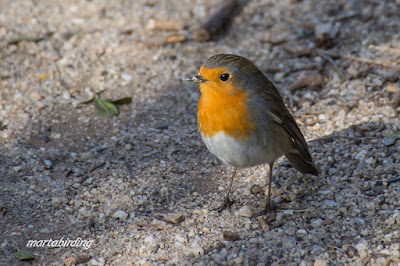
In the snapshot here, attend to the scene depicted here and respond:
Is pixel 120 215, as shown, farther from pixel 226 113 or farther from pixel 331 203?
pixel 331 203

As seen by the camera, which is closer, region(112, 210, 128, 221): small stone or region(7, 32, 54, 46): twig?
region(112, 210, 128, 221): small stone

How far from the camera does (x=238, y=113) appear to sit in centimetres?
383

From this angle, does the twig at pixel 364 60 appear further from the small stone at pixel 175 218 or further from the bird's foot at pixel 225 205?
the small stone at pixel 175 218

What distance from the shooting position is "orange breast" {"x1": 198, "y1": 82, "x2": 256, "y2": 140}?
12.5 ft

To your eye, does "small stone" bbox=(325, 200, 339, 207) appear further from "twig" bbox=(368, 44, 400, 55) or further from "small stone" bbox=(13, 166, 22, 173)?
"small stone" bbox=(13, 166, 22, 173)

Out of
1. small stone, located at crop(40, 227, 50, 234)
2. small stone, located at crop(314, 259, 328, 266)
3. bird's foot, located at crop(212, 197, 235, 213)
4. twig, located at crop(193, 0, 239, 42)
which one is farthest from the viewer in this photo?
twig, located at crop(193, 0, 239, 42)

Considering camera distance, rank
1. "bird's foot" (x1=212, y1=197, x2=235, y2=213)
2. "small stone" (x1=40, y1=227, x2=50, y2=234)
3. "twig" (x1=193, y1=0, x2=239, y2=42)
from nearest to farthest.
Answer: "small stone" (x1=40, y1=227, x2=50, y2=234) → "bird's foot" (x1=212, y1=197, x2=235, y2=213) → "twig" (x1=193, y1=0, x2=239, y2=42)

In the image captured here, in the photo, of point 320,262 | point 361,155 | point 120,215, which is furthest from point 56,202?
point 361,155

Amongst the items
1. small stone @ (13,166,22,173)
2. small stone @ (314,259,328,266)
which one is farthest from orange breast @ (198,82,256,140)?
small stone @ (13,166,22,173)

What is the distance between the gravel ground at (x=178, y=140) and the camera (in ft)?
12.5

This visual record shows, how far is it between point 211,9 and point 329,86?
2.07m

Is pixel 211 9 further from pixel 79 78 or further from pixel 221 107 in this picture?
pixel 221 107

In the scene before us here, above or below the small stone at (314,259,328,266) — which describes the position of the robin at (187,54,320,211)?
above

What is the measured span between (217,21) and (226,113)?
297 cm
